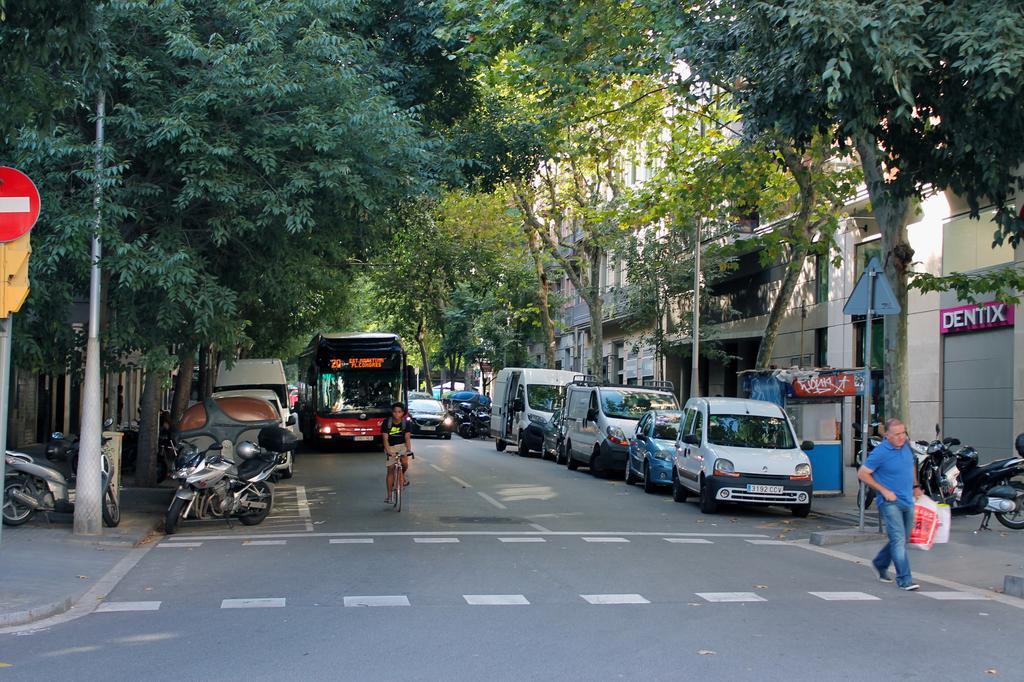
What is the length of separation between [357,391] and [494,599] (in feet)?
75.5

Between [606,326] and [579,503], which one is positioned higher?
[606,326]

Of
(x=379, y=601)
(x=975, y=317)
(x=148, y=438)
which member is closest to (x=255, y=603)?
(x=379, y=601)

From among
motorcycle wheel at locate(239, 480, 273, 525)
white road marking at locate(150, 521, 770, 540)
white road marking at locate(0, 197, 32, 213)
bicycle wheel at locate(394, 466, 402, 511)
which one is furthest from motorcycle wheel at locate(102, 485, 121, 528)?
white road marking at locate(0, 197, 32, 213)

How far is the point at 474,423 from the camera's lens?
48031mm

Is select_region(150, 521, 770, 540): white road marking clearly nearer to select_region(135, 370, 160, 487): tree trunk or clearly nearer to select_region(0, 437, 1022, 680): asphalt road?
select_region(0, 437, 1022, 680): asphalt road

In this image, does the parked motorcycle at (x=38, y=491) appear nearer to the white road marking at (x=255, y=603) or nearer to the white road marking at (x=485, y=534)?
the white road marking at (x=485, y=534)

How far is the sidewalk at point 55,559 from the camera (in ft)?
28.9

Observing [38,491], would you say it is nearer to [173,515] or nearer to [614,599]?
[173,515]

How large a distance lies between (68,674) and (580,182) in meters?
29.7

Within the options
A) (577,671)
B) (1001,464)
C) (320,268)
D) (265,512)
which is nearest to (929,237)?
(1001,464)

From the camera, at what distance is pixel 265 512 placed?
49.4 feet

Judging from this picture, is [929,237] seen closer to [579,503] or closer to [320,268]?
[579,503]

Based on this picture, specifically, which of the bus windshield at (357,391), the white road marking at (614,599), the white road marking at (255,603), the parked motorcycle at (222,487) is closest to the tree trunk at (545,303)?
the bus windshield at (357,391)

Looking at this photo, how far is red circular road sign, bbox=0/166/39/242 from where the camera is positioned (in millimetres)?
8703
